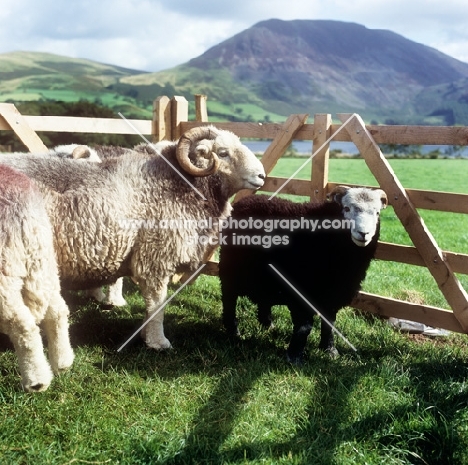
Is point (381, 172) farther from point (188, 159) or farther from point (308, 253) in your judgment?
point (188, 159)

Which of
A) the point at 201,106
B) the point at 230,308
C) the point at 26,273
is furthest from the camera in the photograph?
the point at 201,106

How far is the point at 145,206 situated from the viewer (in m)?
4.18

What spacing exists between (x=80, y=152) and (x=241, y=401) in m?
2.84

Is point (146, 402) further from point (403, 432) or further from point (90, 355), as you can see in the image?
point (403, 432)

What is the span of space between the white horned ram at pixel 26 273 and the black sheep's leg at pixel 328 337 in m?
2.18

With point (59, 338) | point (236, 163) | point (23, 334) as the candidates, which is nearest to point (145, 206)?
point (236, 163)

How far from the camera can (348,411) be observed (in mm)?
3373

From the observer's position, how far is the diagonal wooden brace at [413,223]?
4.22 meters

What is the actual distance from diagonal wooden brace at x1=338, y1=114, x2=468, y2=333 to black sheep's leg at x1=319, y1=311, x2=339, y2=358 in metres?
0.95

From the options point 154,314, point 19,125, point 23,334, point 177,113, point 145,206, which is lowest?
point 154,314

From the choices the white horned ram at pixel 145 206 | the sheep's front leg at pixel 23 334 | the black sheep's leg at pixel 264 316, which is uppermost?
the white horned ram at pixel 145 206

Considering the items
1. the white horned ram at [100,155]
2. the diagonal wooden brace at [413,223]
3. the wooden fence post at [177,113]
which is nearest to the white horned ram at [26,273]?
the white horned ram at [100,155]

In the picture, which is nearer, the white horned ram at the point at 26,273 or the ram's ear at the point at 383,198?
the white horned ram at the point at 26,273

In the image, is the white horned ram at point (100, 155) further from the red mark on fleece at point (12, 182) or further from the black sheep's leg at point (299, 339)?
the black sheep's leg at point (299, 339)
